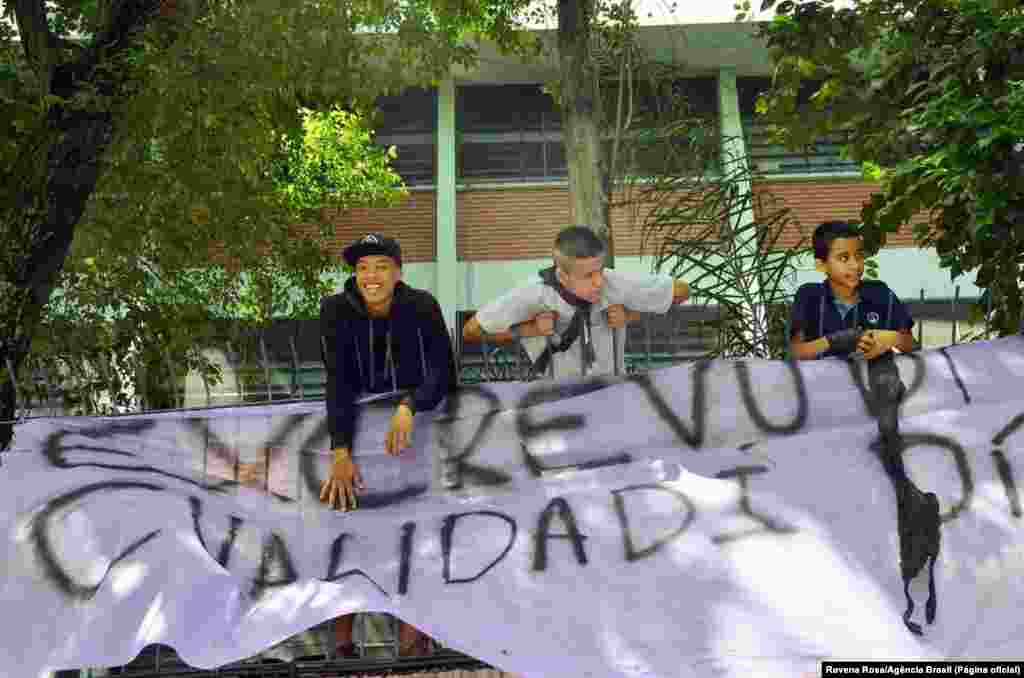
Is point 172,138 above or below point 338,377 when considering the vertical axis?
above

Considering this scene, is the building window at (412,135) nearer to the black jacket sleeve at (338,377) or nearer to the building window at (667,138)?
the building window at (667,138)

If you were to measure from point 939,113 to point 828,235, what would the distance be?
5.22 feet

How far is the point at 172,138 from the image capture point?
9.46 m

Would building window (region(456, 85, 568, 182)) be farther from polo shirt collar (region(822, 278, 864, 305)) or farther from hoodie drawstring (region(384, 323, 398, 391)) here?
hoodie drawstring (region(384, 323, 398, 391))

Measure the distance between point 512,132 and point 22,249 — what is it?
12539 mm

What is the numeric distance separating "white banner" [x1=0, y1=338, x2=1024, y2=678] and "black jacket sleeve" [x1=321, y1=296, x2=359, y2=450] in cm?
13

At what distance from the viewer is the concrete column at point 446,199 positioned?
18.2 metres

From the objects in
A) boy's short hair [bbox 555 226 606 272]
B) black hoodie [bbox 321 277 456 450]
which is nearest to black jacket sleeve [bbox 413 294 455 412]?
black hoodie [bbox 321 277 456 450]

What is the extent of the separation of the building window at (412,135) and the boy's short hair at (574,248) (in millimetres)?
13951

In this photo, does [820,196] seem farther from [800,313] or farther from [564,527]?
[564,527]

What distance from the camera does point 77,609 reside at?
458 cm

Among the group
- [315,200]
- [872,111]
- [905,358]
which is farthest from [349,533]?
[315,200]

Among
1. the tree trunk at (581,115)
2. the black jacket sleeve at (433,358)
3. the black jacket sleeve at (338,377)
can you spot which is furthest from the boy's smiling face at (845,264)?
the tree trunk at (581,115)
